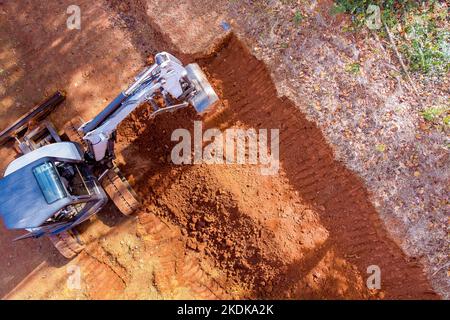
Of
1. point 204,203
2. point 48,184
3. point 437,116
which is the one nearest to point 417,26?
point 437,116

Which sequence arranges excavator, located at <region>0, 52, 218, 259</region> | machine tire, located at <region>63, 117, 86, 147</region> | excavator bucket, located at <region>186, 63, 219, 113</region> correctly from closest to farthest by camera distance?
excavator, located at <region>0, 52, 218, 259</region>
excavator bucket, located at <region>186, 63, 219, 113</region>
machine tire, located at <region>63, 117, 86, 147</region>

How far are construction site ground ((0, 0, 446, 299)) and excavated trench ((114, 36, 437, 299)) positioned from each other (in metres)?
0.02


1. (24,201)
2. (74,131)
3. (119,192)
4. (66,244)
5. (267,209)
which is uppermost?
(74,131)

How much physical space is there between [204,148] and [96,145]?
2.47 m

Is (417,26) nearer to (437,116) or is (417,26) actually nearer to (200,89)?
(437,116)

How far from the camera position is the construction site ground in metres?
9.35

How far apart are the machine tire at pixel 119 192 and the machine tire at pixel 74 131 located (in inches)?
36.5

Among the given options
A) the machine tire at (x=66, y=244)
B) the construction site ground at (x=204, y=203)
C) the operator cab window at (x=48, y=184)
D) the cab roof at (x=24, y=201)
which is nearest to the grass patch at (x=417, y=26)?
the construction site ground at (x=204, y=203)

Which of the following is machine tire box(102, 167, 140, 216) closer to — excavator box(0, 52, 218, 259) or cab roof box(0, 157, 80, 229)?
excavator box(0, 52, 218, 259)

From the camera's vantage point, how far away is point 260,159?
9609 mm

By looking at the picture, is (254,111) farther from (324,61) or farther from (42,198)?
(42,198)

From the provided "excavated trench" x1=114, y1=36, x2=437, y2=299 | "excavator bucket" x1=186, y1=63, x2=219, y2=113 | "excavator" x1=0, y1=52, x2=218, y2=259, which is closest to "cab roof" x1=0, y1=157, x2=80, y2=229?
"excavator" x1=0, y1=52, x2=218, y2=259

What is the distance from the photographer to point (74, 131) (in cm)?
947

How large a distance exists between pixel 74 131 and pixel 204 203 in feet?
10.9
